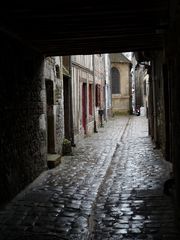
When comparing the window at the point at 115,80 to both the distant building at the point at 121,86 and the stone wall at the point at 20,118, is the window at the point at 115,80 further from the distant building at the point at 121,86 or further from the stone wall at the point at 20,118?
the stone wall at the point at 20,118

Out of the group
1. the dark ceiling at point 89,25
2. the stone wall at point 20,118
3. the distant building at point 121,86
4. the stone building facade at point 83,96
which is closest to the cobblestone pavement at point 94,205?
the stone wall at point 20,118

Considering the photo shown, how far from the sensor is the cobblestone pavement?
5.26m

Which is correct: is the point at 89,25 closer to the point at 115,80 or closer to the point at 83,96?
the point at 83,96

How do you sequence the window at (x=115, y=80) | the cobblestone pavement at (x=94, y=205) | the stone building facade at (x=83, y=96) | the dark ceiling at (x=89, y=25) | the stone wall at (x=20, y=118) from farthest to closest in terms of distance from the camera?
the window at (x=115, y=80)
the stone building facade at (x=83, y=96)
the stone wall at (x=20, y=118)
the dark ceiling at (x=89, y=25)
the cobblestone pavement at (x=94, y=205)

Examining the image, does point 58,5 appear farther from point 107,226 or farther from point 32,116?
point 32,116

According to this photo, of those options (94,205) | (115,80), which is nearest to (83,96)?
(94,205)

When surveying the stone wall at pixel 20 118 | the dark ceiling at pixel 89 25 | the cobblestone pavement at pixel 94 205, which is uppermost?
the dark ceiling at pixel 89 25

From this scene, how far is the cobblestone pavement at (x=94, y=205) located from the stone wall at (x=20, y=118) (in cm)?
30

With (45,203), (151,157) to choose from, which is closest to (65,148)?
(151,157)

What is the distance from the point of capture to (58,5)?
5.42 m

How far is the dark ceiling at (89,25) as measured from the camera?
5.59 m

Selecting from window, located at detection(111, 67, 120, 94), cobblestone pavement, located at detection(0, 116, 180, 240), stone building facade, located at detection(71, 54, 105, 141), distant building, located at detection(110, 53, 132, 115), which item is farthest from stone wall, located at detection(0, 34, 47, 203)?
window, located at detection(111, 67, 120, 94)

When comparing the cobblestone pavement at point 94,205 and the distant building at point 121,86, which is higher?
the distant building at point 121,86

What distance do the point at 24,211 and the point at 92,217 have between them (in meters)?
1.04
